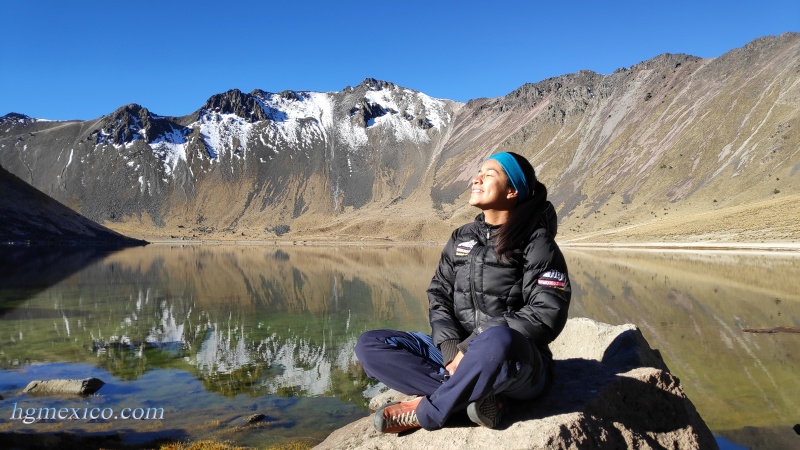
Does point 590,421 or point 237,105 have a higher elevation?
point 237,105

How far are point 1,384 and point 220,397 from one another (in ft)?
15.6

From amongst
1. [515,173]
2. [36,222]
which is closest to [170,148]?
[36,222]

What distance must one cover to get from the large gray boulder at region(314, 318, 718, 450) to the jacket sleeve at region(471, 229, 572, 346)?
62cm

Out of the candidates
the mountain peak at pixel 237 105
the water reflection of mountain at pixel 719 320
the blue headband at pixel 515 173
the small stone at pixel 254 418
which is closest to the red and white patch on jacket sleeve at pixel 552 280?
the blue headband at pixel 515 173

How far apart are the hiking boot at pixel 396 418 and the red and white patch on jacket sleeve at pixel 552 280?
148cm

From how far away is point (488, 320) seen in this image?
173 inches

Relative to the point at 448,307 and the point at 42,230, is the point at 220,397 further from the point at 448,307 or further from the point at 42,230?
the point at 42,230

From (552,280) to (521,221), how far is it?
572 millimetres

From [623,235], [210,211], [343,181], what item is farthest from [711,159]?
[210,211]

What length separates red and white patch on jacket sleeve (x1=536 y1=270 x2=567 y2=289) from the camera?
14.0ft

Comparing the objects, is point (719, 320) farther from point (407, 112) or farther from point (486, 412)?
point (407, 112)

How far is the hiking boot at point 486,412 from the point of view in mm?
3977

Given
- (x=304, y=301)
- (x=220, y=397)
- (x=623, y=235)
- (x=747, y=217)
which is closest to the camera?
(x=220, y=397)

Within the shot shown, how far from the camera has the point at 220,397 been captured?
10.2 meters
